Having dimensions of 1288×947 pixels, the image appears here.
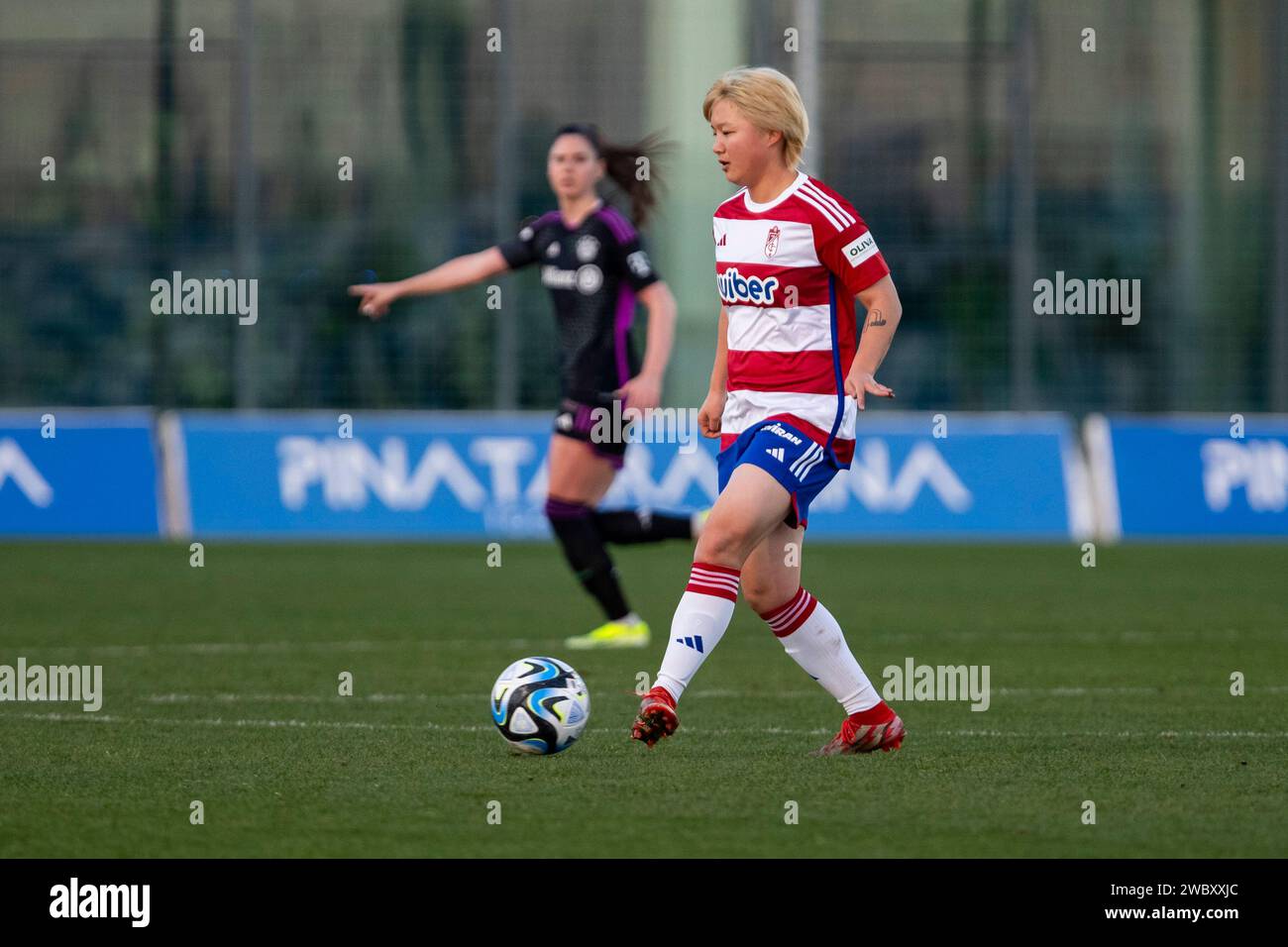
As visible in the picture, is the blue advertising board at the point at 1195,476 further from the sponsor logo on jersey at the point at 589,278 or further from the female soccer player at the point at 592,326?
the sponsor logo on jersey at the point at 589,278

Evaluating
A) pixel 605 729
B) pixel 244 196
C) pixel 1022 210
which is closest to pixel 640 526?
pixel 605 729

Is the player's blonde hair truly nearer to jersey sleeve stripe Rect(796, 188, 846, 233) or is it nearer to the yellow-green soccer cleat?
jersey sleeve stripe Rect(796, 188, 846, 233)

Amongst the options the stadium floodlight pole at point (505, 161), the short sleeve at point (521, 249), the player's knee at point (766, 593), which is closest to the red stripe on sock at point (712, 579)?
the player's knee at point (766, 593)

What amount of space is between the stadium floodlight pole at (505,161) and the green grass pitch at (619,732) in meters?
7.64

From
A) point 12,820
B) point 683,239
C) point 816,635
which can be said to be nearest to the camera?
point 12,820

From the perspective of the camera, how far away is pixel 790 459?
682 cm

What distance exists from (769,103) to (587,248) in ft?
12.9

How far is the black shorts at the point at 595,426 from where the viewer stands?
10.8 m

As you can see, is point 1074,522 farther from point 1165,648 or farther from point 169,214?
point 169,214

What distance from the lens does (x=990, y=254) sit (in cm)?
2303

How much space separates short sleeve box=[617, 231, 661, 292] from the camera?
426 inches

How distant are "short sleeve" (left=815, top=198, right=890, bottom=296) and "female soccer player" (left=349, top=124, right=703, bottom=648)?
369 cm
